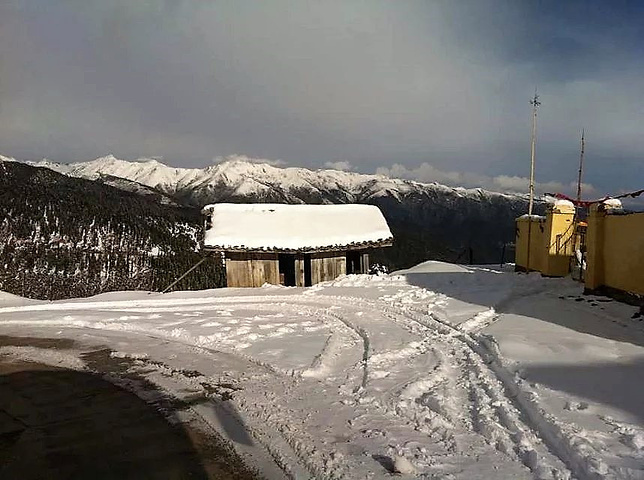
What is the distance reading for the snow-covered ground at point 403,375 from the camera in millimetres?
4488

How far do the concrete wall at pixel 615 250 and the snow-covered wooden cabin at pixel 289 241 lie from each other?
10.3m

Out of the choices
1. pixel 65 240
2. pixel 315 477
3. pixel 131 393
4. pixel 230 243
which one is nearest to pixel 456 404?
pixel 315 477

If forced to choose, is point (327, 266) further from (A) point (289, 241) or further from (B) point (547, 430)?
(B) point (547, 430)

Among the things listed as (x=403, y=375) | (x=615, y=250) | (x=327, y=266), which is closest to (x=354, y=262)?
(x=327, y=266)

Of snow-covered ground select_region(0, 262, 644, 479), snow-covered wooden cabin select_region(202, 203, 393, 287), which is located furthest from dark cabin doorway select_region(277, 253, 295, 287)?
snow-covered ground select_region(0, 262, 644, 479)

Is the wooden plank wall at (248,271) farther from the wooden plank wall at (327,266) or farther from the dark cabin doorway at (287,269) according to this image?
the wooden plank wall at (327,266)

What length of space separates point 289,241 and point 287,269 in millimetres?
1964

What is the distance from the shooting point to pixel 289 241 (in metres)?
20.1

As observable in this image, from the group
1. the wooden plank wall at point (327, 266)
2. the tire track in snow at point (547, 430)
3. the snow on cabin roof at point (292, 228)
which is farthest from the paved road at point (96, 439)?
Result: the wooden plank wall at point (327, 266)

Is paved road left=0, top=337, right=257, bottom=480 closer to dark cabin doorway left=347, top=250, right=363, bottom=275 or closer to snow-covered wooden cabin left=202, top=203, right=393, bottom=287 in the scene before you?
snow-covered wooden cabin left=202, top=203, right=393, bottom=287

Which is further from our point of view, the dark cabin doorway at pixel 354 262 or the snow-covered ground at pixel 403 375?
the dark cabin doorway at pixel 354 262

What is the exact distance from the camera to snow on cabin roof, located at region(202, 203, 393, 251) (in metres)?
20.0

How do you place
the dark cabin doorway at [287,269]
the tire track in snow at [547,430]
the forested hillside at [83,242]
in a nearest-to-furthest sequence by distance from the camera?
1. the tire track in snow at [547,430]
2. the dark cabin doorway at [287,269]
3. the forested hillside at [83,242]

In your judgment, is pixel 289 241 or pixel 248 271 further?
pixel 289 241
